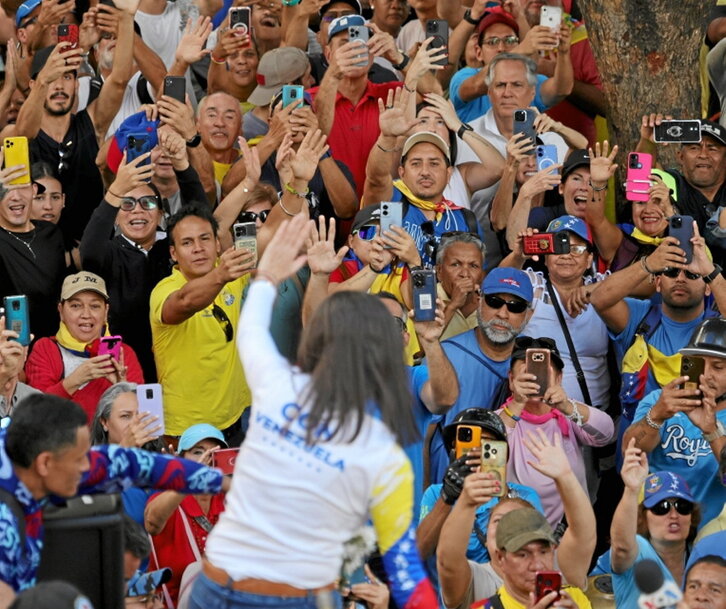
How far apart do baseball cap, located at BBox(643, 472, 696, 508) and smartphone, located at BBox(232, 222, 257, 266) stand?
7.68 ft

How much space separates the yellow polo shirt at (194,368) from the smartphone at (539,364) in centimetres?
163

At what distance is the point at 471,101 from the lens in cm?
1074

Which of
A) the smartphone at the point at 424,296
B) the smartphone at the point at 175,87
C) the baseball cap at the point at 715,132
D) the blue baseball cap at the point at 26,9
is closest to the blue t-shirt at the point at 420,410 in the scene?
the smartphone at the point at 424,296

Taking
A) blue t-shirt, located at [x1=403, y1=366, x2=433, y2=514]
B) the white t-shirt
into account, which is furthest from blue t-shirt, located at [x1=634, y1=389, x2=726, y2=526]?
the white t-shirt

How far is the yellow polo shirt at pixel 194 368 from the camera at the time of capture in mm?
8852

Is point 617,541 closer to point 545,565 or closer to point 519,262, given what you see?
point 545,565

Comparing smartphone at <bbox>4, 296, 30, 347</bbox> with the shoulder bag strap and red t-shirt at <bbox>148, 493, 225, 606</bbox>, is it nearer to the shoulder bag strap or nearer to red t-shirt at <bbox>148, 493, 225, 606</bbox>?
red t-shirt at <bbox>148, 493, 225, 606</bbox>

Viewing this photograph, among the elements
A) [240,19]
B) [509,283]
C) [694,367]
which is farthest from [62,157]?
[694,367]

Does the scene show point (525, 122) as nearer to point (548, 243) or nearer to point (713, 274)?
point (548, 243)

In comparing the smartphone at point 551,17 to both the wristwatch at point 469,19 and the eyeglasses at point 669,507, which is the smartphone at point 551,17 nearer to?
the wristwatch at point 469,19

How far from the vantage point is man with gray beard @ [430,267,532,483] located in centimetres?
859

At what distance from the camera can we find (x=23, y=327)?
8375 millimetres

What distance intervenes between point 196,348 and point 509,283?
1706mm

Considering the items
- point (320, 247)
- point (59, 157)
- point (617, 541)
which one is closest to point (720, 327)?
point (617, 541)
